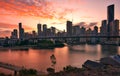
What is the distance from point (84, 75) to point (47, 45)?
88899mm

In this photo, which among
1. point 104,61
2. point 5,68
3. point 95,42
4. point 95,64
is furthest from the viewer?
point 95,42

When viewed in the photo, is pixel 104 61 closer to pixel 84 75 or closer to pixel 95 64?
pixel 95 64

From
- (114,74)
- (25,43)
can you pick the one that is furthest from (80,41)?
(114,74)

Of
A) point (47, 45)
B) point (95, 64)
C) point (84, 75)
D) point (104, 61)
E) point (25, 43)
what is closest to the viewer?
point (84, 75)

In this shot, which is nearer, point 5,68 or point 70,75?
point 70,75

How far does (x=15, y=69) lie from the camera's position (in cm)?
2430

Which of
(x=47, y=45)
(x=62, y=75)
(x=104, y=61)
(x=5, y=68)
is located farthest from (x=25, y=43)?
(x=62, y=75)

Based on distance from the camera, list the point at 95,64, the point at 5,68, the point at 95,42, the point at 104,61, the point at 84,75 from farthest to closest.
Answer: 1. the point at 95,42
2. the point at 5,68
3. the point at 104,61
4. the point at 95,64
5. the point at 84,75

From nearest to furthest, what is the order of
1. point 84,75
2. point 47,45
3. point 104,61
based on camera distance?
point 84,75, point 104,61, point 47,45

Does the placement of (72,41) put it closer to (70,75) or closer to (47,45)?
(47,45)

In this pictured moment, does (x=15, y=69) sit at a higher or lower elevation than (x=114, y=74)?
lower

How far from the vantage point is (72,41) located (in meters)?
158

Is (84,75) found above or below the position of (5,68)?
above

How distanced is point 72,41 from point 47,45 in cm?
6066
